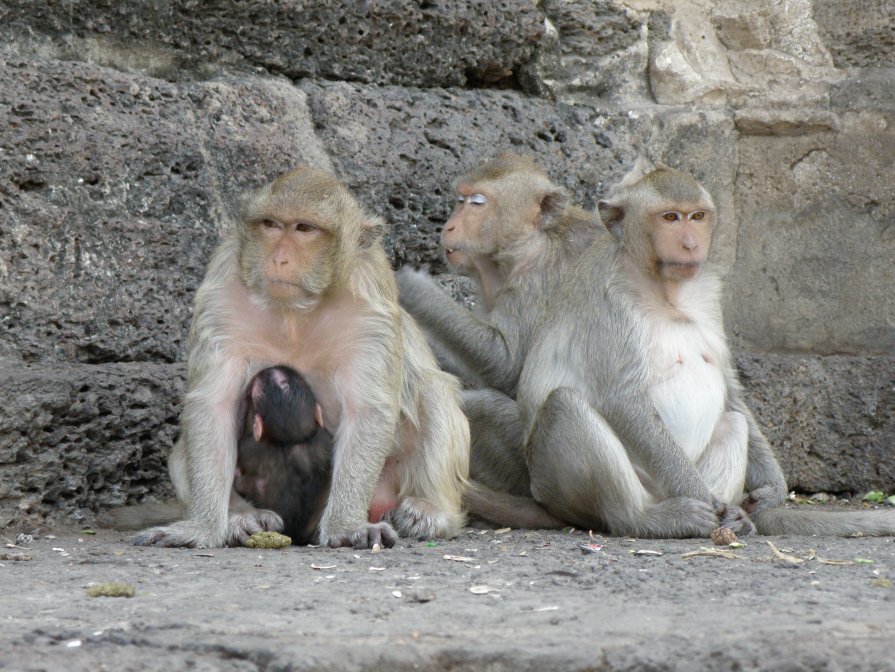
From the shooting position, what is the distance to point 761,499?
5.79 meters

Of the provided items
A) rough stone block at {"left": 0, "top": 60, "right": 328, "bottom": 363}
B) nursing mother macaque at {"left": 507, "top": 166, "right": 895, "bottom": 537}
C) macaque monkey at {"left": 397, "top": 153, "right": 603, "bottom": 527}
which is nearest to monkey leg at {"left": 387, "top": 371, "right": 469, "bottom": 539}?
nursing mother macaque at {"left": 507, "top": 166, "right": 895, "bottom": 537}

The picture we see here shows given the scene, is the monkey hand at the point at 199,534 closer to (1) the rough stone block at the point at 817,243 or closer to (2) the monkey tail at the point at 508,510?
(2) the monkey tail at the point at 508,510

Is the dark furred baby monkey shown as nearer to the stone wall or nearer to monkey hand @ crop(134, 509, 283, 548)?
monkey hand @ crop(134, 509, 283, 548)

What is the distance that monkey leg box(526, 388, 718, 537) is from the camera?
A: 523cm

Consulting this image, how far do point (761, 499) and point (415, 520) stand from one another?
5.02 feet

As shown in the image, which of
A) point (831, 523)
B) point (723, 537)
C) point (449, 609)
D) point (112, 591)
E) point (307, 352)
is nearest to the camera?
point (449, 609)

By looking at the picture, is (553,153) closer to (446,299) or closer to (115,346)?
(446,299)

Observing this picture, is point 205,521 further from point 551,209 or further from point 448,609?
point 551,209

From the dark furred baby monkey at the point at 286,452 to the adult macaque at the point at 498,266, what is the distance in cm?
115

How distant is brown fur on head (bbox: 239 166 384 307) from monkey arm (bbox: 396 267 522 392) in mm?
1104

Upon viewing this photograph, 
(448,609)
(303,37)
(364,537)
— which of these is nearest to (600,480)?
(364,537)

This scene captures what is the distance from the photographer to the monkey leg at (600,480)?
5230 mm

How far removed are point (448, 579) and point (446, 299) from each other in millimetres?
2259

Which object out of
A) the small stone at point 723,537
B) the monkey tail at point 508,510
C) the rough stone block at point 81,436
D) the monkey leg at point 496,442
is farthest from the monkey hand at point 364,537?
the monkey leg at point 496,442
